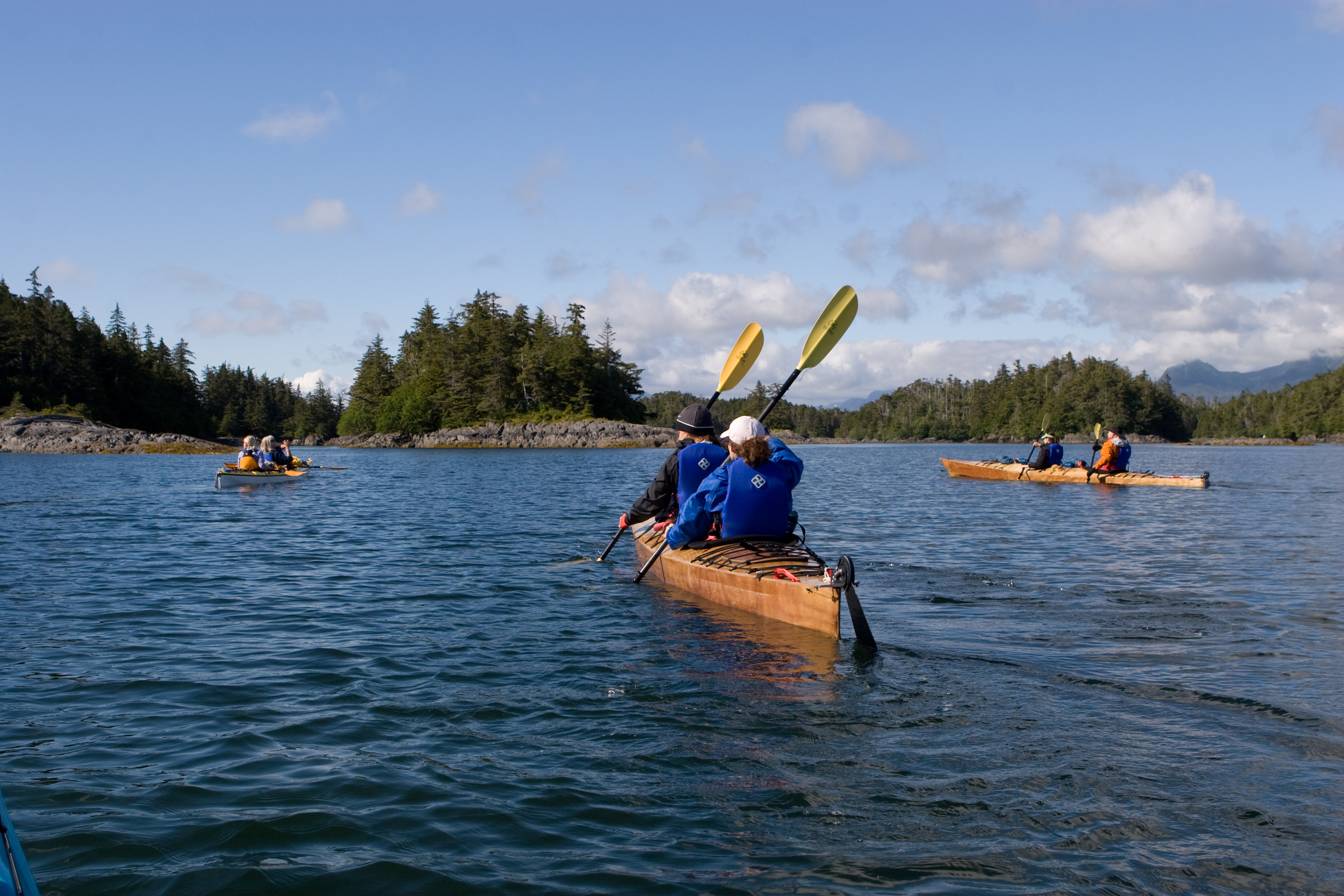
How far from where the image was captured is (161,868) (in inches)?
160

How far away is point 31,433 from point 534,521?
79.5 m

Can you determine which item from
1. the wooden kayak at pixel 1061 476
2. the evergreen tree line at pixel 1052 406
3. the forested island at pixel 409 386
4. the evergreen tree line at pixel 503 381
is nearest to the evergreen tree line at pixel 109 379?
the forested island at pixel 409 386

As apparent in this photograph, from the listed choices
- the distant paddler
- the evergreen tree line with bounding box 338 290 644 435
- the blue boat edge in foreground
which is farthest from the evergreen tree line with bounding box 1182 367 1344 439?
the blue boat edge in foreground

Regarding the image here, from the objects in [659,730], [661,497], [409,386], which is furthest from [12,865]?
[409,386]

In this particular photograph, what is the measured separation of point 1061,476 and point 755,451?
27.6m

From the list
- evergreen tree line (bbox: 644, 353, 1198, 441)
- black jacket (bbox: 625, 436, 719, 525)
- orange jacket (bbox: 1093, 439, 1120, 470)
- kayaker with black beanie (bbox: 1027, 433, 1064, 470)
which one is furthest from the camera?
evergreen tree line (bbox: 644, 353, 1198, 441)

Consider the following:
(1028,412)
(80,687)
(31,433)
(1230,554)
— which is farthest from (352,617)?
(1028,412)

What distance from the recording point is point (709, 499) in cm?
995

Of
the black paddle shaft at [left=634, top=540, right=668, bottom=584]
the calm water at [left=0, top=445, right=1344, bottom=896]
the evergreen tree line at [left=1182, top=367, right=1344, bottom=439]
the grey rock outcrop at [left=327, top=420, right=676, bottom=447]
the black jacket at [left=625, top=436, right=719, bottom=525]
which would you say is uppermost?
the evergreen tree line at [left=1182, top=367, right=1344, bottom=439]

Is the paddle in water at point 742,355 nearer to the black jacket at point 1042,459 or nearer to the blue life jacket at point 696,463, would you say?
the blue life jacket at point 696,463

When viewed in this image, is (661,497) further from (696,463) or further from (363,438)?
(363,438)

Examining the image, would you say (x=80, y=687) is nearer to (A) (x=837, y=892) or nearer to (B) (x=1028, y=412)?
(A) (x=837, y=892)

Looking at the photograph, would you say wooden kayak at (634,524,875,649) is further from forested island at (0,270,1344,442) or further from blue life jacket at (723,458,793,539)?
forested island at (0,270,1344,442)

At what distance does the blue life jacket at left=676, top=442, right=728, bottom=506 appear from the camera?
35.5ft
